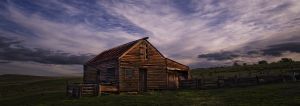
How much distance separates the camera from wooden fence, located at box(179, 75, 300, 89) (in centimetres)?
3153

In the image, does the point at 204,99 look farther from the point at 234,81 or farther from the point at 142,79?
the point at 142,79

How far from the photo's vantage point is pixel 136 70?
34.1 m

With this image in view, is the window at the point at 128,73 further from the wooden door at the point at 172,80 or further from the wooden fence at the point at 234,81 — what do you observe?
the wooden fence at the point at 234,81

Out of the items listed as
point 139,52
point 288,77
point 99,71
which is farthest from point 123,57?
point 288,77

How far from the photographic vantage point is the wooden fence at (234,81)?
31531 millimetres

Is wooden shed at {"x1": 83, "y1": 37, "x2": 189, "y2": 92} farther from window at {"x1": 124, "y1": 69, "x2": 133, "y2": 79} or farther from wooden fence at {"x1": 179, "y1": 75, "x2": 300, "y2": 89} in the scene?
wooden fence at {"x1": 179, "y1": 75, "x2": 300, "y2": 89}

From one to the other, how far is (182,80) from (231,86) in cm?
732

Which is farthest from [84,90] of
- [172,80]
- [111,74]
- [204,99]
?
[172,80]

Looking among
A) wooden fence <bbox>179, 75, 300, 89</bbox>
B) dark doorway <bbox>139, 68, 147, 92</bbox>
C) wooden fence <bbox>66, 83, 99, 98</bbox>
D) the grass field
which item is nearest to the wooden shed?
dark doorway <bbox>139, 68, 147, 92</bbox>

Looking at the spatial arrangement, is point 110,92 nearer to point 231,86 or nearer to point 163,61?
point 163,61

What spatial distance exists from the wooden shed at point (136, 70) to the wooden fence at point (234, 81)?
9.37 feet

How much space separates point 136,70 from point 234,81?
1121 cm

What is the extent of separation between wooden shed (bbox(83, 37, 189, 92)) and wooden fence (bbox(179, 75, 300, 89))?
2.86m

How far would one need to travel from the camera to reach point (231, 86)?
33188 millimetres
